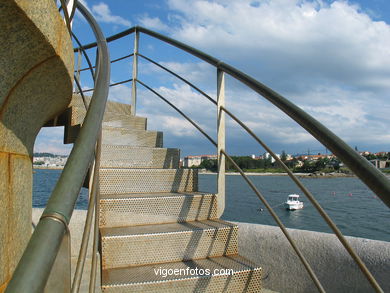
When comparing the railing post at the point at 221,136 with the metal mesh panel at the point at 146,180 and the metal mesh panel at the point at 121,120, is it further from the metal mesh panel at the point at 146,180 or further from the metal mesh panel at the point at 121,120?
the metal mesh panel at the point at 121,120

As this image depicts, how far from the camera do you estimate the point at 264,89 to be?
135 centimetres

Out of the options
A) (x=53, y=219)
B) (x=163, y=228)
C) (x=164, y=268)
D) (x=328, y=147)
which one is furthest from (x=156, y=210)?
(x=53, y=219)

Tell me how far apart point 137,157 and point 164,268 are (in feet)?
4.04

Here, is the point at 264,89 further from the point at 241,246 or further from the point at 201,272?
the point at 241,246

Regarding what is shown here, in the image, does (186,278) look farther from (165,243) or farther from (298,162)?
(298,162)

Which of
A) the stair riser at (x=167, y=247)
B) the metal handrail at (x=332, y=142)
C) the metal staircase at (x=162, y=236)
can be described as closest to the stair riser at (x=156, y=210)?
the metal staircase at (x=162, y=236)

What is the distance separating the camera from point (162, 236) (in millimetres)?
1739

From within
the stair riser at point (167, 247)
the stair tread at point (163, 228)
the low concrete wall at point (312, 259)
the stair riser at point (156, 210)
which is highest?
the stair riser at point (156, 210)

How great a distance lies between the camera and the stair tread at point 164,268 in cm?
147

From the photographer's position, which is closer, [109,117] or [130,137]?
[130,137]

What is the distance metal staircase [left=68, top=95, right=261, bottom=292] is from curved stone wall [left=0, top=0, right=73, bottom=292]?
1.94 ft

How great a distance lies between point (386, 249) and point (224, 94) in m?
1.44

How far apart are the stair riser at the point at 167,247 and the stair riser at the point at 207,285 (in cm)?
24

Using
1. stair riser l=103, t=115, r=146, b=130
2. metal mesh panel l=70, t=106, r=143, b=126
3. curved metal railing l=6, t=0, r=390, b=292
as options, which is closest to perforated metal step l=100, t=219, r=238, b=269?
curved metal railing l=6, t=0, r=390, b=292
